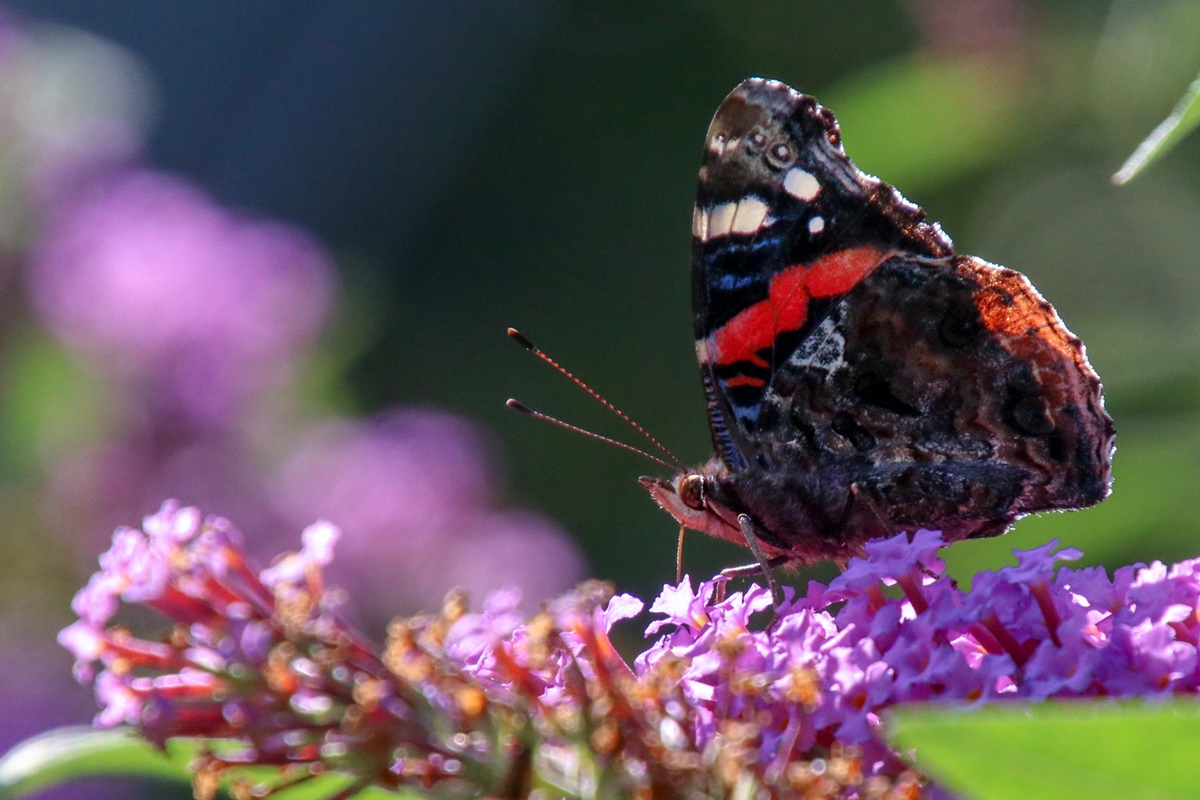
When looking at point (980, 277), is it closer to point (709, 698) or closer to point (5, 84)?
point (709, 698)

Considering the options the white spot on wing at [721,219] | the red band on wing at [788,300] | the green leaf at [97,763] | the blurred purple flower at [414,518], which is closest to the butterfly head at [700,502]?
the red band on wing at [788,300]

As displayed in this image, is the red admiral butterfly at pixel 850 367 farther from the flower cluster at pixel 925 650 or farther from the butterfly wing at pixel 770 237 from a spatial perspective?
the flower cluster at pixel 925 650

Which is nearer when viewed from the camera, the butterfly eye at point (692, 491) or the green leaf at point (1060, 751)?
the green leaf at point (1060, 751)

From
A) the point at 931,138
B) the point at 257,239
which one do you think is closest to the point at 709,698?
the point at 931,138

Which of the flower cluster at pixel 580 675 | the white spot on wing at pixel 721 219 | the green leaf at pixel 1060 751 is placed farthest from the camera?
the white spot on wing at pixel 721 219

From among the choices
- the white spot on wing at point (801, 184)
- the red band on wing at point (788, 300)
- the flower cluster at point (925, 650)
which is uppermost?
the white spot on wing at point (801, 184)

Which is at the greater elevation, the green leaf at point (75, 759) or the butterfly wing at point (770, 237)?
the butterfly wing at point (770, 237)

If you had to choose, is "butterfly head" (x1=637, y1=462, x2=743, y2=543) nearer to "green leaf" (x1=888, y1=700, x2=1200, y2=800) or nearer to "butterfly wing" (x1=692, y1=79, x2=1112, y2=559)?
"butterfly wing" (x1=692, y1=79, x2=1112, y2=559)

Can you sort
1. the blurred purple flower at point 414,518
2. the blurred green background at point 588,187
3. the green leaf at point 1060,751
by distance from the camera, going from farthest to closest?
the blurred purple flower at point 414,518 → the blurred green background at point 588,187 → the green leaf at point 1060,751
